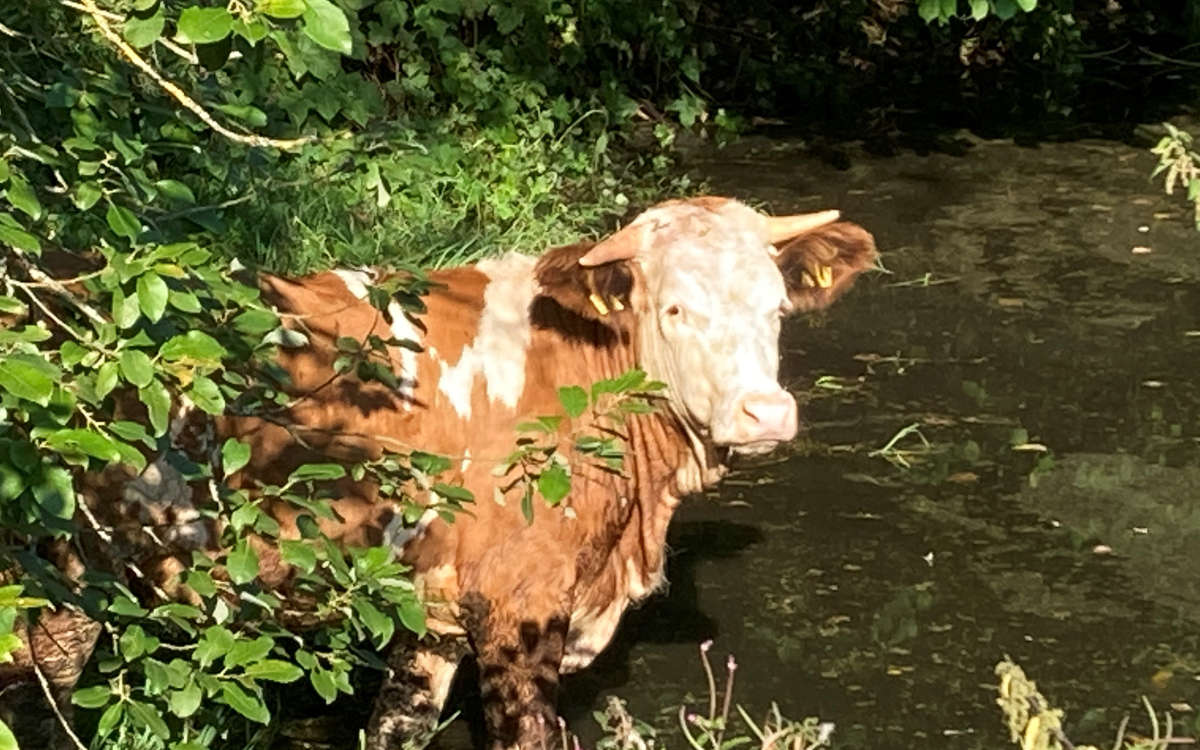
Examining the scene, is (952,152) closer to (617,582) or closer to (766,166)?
(766,166)

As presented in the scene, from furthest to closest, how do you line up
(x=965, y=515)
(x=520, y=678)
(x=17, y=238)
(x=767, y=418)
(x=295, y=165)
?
1. (x=295, y=165)
2. (x=965, y=515)
3. (x=520, y=678)
4. (x=767, y=418)
5. (x=17, y=238)

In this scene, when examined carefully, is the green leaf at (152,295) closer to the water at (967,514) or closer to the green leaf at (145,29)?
the green leaf at (145,29)

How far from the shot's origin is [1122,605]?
5719mm

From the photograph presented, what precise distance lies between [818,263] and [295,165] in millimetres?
3562

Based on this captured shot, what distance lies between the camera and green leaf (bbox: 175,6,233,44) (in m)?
2.41

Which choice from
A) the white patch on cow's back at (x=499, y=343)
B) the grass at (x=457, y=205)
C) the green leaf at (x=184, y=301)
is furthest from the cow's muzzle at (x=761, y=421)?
the grass at (x=457, y=205)

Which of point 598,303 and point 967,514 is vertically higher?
point 598,303

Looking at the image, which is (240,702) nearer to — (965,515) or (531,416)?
(531,416)

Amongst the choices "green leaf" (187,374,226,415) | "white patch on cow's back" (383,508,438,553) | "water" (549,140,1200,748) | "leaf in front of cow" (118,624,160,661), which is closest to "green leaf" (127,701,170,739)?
"leaf in front of cow" (118,624,160,661)

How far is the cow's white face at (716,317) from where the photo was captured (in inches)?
175

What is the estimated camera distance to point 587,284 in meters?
4.72

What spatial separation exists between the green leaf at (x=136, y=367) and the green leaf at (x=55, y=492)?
5.9 inches

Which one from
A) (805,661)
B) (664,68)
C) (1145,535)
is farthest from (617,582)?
(664,68)

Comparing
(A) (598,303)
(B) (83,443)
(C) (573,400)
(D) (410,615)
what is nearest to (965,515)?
(A) (598,303)
